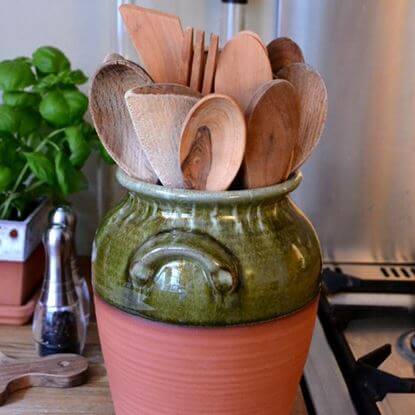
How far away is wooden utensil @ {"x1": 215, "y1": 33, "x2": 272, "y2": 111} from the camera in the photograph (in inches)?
19.7

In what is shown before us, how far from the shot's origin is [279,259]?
0.50 meters

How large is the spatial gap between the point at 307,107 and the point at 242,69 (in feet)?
0.21

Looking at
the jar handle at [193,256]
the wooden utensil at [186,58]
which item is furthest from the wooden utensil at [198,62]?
the jar handle at [193,256]

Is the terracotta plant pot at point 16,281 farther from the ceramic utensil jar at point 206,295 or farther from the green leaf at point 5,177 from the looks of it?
the ceramic utensil jar at point 206,295

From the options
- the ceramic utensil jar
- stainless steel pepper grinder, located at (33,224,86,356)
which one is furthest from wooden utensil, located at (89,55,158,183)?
stainless steel pepper grinder, located at (33,224,86,356)

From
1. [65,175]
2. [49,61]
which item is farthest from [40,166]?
[49,61]

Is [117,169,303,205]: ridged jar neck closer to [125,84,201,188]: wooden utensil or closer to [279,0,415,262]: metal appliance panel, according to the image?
[125,84,201,188]: wooden utensil

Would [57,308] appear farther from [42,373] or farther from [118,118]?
[118,118]

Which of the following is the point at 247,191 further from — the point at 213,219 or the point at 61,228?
the point at 61,228

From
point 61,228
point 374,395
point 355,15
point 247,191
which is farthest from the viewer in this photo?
point 355,15

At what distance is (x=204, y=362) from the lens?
0.50 m

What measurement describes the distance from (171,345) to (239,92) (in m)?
0.19

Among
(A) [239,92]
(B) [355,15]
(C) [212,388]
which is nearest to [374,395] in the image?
(C) [212,388]

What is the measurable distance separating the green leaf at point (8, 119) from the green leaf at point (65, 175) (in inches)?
2.3
